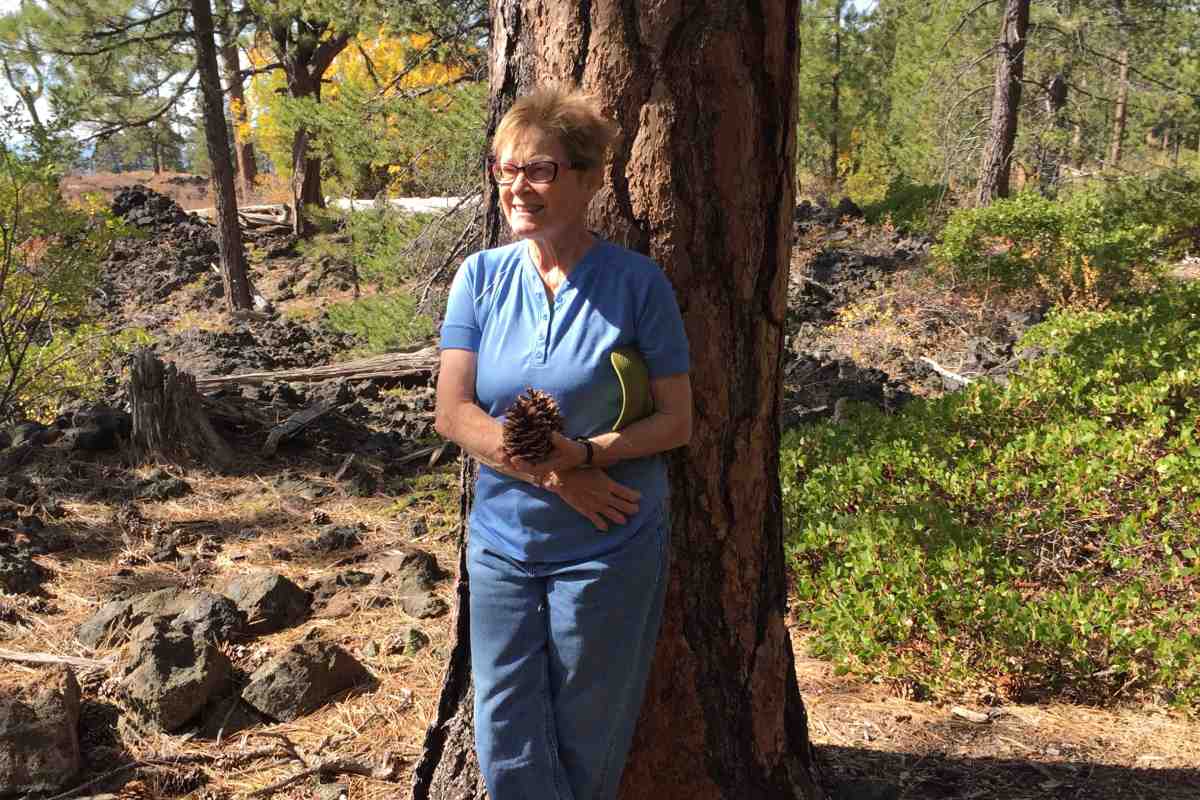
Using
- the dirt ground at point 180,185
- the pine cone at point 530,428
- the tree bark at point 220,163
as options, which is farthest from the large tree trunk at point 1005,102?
the dirt ground at point 180,185

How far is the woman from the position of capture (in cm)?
193

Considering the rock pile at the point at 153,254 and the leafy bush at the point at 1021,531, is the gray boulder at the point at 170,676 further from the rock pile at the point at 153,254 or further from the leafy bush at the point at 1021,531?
the rock pile at the point at 153,254

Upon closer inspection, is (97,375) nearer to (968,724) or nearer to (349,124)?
(349,124)

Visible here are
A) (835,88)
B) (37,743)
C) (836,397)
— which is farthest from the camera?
(835,88)

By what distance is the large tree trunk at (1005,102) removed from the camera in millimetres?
12836

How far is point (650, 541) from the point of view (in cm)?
200

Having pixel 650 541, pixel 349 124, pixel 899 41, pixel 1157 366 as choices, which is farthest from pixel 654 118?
pixel 899 41

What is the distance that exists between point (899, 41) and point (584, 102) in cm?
2509

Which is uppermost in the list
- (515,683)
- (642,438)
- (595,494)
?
(642,438)

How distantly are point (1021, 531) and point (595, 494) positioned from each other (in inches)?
125

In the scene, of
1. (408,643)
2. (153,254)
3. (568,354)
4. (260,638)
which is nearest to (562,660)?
(568,354)

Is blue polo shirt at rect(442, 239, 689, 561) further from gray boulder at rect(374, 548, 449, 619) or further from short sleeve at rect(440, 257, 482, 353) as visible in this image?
gray boulder at rect(374, 548, 449, 619)

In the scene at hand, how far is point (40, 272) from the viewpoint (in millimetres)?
8008

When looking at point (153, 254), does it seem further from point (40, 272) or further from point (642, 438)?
point (642, 438)
